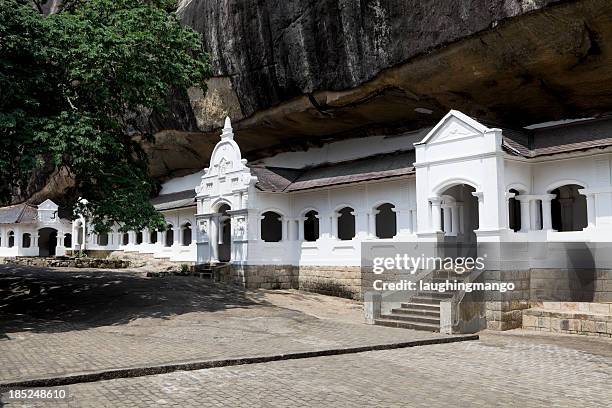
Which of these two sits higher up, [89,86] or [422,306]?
[89,86]

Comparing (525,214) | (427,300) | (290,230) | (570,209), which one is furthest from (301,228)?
(570,209)

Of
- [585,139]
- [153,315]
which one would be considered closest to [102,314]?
[153,315]

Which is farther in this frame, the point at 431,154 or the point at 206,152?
the point at 206,152

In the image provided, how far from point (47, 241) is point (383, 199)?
3583cm

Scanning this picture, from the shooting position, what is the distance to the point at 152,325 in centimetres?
1498

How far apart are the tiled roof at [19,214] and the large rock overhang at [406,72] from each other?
72.2 ft

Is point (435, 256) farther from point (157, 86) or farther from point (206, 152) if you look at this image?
point (206, 152)

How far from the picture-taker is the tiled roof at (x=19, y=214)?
42.7 metres

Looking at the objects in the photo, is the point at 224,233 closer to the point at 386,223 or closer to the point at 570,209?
the point at 386,223

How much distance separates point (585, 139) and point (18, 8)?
15.2m

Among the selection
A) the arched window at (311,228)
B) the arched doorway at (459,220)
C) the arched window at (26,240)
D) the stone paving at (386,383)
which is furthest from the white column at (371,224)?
the arched window at (26,240)

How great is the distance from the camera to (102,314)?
1647cm

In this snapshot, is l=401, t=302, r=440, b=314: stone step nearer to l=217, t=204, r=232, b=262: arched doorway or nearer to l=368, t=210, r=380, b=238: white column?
l=368, t=210, r=380, b=238: white column

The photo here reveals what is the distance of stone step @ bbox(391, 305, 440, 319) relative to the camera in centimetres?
1547
